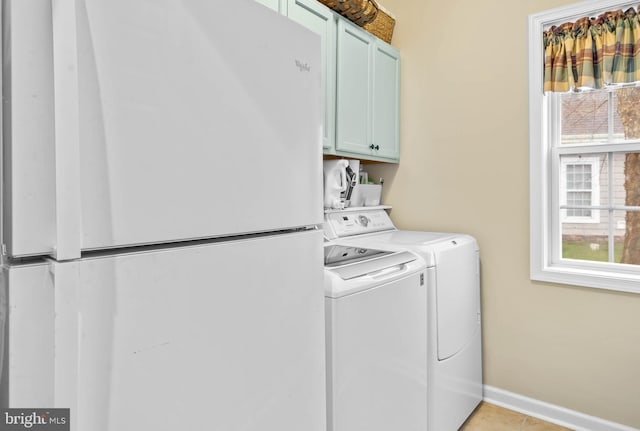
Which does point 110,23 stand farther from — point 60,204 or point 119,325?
point 119,325

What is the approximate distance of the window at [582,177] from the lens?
2109 millimetres

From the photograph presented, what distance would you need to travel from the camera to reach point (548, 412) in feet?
7.23

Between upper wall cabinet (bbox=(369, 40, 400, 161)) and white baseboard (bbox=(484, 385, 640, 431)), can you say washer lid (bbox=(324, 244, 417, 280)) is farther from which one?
white baseboard (bbox=(484, 385, 640, 431))

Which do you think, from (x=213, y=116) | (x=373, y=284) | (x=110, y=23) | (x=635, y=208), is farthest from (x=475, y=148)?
(x=110, y=23)

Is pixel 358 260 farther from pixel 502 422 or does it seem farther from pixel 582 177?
pixel 582 177

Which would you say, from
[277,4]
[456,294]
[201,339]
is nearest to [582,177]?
[456,294]

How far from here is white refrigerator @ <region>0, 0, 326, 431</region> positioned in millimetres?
621

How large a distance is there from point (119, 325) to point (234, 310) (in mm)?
253

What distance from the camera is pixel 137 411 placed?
0.72 meters

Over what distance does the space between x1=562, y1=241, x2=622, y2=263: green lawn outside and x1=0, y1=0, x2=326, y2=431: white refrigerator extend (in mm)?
1911

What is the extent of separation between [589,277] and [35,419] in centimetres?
240

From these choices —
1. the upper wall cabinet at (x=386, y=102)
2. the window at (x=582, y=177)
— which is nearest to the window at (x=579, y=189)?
the window at (x=582, y=177)

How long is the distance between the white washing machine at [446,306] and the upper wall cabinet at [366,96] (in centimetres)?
44

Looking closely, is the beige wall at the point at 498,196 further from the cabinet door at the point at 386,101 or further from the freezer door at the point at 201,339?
the freezer door at the point at 201,339
